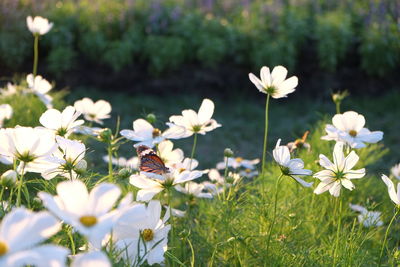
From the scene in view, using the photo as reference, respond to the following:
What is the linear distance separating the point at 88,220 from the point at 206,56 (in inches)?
177

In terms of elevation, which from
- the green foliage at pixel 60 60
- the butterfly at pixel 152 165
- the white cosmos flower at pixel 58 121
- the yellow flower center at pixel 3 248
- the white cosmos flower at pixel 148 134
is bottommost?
the yellow flower center at pixel 3 248

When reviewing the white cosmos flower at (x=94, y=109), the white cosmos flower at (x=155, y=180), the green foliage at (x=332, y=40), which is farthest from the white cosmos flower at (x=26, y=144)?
the green foliage at (x=332, y=40)

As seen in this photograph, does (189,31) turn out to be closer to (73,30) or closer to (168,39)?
(168,39)

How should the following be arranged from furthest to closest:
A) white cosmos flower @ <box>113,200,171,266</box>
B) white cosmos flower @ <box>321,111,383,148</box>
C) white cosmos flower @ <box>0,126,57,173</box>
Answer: white cosmos flower @ <box>321,111,383,148</box> → white cosmos flower @ <box>113,200,171,266</box> → white cosmos flower @ <box>0,126,57,173</box>

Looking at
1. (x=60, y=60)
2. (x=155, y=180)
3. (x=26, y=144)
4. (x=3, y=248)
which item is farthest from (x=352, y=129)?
(x=60, y=60)

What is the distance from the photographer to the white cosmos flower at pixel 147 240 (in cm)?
125

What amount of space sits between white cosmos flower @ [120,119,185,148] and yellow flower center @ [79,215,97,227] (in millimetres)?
765

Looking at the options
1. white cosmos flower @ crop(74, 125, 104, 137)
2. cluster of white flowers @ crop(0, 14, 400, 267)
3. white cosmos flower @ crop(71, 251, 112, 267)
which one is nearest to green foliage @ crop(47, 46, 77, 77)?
cluster of white flowers @ crop(0, 14, 400, 267)

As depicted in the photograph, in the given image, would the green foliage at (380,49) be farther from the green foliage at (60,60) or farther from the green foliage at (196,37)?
the green foliage at (60,60)

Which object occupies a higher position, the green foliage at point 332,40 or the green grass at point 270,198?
the green foliage at point 332,40

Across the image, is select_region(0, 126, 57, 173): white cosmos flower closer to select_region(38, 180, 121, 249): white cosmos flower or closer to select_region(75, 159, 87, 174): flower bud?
select_region(75, 159, 87, 174): flower bud

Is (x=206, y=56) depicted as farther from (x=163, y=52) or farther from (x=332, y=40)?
(x=332, y=40)

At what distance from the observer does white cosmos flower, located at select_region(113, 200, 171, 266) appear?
125 centimetres

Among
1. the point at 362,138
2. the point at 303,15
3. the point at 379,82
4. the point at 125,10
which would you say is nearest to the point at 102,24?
the point at 125,10
